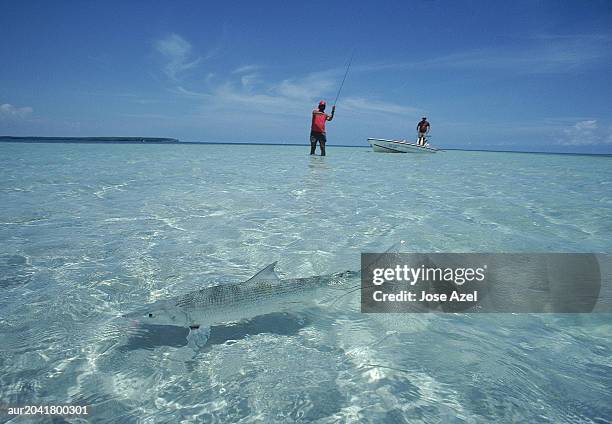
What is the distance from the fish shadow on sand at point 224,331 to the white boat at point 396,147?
1121 inches

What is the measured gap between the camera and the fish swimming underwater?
290cm

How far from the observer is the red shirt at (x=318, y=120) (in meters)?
20.1

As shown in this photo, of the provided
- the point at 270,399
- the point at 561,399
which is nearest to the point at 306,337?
the point at 270,399

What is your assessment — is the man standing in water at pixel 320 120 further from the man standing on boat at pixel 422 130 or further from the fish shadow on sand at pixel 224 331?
the fish shadow on sand at pixel 224 331

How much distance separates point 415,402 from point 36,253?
5.36 m

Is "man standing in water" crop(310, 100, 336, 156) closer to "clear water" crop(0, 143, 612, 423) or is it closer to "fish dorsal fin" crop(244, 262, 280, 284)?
"clear water" crop(0, 143, 612, 423)

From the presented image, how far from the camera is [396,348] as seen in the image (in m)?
2.93

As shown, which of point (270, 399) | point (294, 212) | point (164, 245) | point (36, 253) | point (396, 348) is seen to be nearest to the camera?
point (270, 399)

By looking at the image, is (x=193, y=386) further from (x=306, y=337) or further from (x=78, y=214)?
(x=78, y=214)

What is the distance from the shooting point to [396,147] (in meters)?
30.5

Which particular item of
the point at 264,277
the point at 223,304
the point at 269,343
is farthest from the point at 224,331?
the point at 264,277

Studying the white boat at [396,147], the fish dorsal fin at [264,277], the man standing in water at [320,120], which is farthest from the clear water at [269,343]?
the white boat at [396,147]

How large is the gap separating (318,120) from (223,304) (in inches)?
724

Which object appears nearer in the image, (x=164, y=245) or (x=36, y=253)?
(x=36, y=253)
